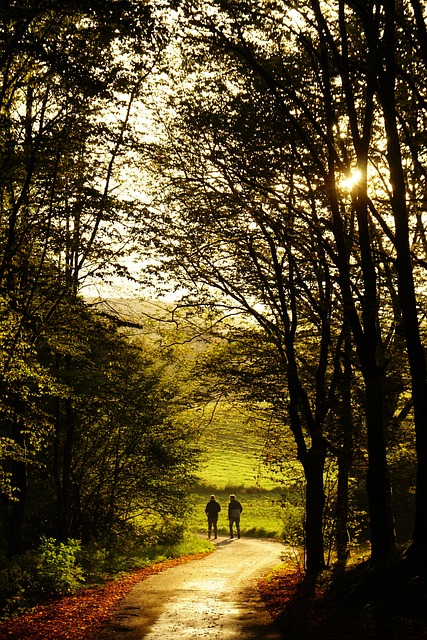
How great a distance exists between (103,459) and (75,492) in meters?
1.58

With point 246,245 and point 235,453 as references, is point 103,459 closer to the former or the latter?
point 246,245

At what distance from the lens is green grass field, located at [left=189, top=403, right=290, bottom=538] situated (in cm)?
2028

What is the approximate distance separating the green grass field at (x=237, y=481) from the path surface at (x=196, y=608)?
2327 millimetres

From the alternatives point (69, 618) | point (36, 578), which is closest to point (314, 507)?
point (36, 578)

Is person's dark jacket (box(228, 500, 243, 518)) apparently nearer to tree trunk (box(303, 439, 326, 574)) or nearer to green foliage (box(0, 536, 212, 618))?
green foliage (box(0, 536, 212, 618))

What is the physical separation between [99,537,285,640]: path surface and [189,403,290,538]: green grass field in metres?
2.33

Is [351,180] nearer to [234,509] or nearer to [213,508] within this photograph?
[213,508]

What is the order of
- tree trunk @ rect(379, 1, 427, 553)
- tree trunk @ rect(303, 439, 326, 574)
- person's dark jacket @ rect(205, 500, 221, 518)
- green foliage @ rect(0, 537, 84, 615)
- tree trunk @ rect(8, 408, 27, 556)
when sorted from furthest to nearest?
1. person's dark jacket @ rect(205, 500, 221, 518)
2. tree trunk @ rect(8, 408, 27, 556)
3. tree trunk @ rect(303, 439, 326, 574)
4. green foliage @ rect(0, 537, 84, 615)
5. tree trunk @ rect(379, 1, 427, 553)

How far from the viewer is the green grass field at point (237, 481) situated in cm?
2028

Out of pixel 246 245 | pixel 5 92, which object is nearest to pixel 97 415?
pixel 246 245

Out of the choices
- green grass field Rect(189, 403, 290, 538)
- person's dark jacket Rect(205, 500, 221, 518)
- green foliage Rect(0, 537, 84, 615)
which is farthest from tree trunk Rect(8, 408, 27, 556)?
person's dark jacket Rect(205, 500, 221, 518)

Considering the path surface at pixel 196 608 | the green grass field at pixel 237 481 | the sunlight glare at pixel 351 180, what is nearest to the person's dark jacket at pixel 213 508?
the green grass field at pixel 237 481

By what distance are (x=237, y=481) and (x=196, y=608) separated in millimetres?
47173

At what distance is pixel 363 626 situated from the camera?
Answer: 8.65 m
